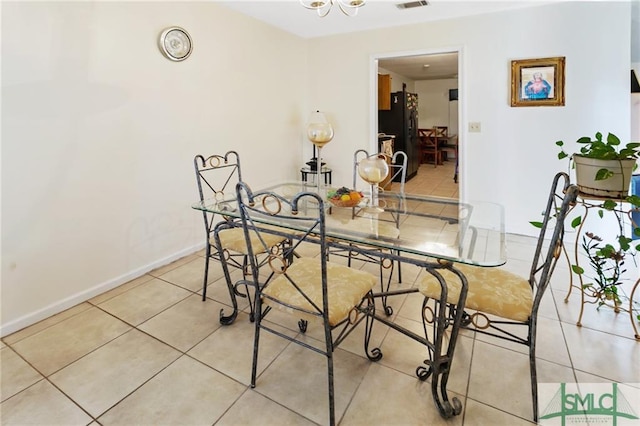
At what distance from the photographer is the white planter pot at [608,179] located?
1.76m

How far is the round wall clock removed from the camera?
274cm

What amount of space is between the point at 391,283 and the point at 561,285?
3.96 feet

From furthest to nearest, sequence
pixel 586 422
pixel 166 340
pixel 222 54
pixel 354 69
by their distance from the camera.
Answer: pixel 354 69
pixel 222 54
pixel 166 340
pixel 586 422

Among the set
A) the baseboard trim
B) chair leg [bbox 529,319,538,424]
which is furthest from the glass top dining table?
the baseboard trim

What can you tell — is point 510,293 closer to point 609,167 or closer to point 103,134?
point 609,167

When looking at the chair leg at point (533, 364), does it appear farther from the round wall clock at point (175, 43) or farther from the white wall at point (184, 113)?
the round wall clock at point (175, 43)

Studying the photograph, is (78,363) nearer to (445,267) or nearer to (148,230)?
(148,230)

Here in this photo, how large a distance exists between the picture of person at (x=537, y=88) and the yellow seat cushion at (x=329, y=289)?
283 centimetres

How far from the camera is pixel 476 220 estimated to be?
6.48 feet

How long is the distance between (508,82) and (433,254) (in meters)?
2.83

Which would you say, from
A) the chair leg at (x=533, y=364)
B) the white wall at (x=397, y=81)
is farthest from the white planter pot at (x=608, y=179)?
the white wall at (x=397, y=81)

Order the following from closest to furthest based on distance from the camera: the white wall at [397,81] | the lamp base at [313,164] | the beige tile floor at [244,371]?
the beige tile floor at [244,371] < the lamp base at [313,164] < the white wall at [397,81]

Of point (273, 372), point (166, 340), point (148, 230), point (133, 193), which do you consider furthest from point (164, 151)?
point (273, 372)

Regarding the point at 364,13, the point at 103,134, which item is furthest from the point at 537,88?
the point at 103,134
